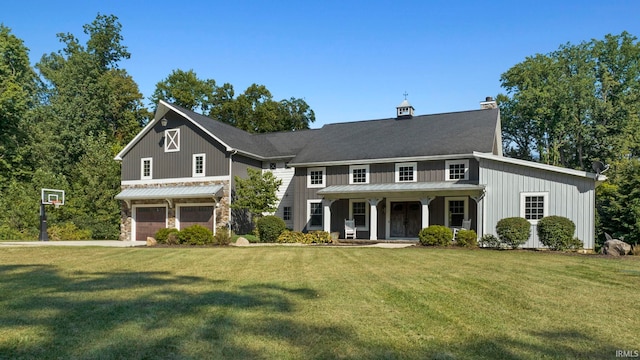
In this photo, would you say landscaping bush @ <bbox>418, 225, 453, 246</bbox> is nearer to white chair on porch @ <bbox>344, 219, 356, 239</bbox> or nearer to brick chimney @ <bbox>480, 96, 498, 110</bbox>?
white chair on porch @ <bbox>344, 219, 356, 239</bbox>

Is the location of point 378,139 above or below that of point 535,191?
above

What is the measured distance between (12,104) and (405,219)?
25298mm

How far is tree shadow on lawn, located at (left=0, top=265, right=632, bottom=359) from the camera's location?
468 cm

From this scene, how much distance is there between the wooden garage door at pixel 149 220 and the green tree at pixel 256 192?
5.38 metres

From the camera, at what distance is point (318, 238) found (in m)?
22.4

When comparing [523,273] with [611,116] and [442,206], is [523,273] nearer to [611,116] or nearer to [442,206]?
[442,206]

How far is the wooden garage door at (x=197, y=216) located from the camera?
26.3 metres

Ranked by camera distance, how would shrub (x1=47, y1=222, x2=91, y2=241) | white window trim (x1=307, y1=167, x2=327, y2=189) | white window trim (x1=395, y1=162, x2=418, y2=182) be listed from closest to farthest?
white window trim (x1=395, y1=162, x2=418, y2=182) → white window trim (x1=307, y1=167, x2=327, y2=189) → shrub (x1=47, y1=222, x2=91, y2=241)

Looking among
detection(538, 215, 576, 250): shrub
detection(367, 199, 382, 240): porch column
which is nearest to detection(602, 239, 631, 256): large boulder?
detection(538, 215, 576, 250): shrub

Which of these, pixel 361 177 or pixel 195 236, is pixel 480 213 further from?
pixel 195 236

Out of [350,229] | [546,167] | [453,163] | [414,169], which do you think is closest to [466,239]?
[546,167]

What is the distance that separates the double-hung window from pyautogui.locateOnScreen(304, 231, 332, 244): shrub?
8019 mm

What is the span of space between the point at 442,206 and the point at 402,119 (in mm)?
7195

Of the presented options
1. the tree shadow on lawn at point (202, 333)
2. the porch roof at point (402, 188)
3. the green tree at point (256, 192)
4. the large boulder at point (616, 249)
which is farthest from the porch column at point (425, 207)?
the tree shadow on lawn at point (202, 333)
